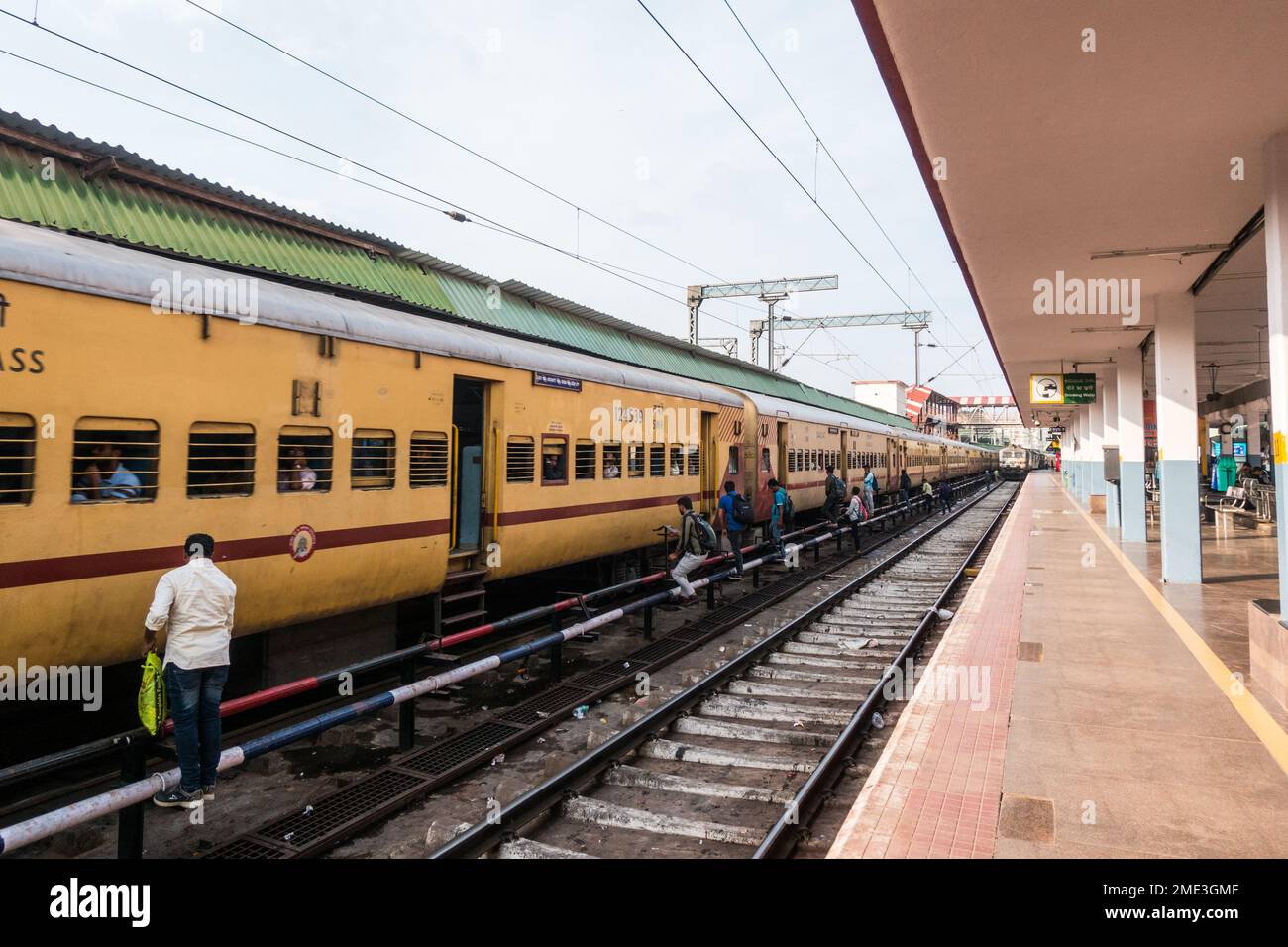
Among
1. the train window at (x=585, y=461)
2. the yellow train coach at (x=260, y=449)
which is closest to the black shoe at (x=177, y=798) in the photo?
the yellow train coach at (x=260, y=449)

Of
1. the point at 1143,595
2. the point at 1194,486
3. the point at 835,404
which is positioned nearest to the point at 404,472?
the point at 1143,595

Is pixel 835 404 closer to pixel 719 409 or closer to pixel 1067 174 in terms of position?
pixel 719 409

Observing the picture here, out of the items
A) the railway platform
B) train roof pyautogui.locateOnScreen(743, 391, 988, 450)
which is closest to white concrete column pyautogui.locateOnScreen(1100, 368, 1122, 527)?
train roof pyautogui.locateOnScreen(743, 391, 988, 450)

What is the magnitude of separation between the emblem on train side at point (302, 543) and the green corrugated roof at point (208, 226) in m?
6.09

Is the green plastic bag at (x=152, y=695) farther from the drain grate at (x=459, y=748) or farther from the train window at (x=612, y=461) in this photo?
the train window at (x=612, y=461)

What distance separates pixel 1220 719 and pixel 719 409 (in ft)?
34.0

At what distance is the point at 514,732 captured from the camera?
23.3ft

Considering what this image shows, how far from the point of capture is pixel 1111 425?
26.1 m

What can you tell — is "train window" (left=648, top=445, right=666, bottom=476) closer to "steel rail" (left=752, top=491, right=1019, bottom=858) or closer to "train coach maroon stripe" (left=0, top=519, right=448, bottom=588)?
"steel rail" (left=752, top=491, right=1019, bottom=858)

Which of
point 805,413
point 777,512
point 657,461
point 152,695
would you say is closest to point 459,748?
point 152,695

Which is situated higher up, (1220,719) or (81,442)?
(81,442)

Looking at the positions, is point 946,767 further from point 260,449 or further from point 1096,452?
point 1096,452

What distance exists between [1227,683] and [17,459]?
1063cm

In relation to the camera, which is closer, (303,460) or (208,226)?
(303,460)
